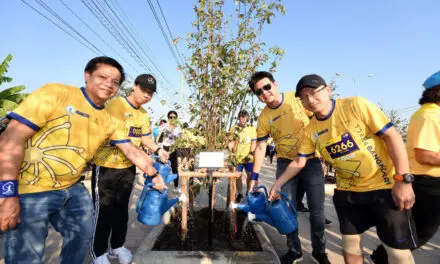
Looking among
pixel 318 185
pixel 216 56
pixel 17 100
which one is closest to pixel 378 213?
pixel 318 185

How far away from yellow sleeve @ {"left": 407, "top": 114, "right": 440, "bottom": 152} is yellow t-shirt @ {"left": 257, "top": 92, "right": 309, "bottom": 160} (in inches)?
42.6

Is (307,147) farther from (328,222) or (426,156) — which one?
(328,222)

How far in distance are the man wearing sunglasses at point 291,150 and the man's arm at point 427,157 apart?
96cm

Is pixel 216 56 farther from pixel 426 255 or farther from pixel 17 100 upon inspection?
pixel 17 100

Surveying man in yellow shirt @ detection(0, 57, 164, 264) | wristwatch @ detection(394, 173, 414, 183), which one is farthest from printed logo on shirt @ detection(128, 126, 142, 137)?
wristwatch @ detection(394, 173, 414, 183)

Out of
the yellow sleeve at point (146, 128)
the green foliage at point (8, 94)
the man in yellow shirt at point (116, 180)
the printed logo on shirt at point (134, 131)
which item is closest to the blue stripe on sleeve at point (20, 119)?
the man in yellow shirt at point (116, 180)

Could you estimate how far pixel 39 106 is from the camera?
1.54 meters

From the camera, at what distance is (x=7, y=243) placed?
61.3 inches

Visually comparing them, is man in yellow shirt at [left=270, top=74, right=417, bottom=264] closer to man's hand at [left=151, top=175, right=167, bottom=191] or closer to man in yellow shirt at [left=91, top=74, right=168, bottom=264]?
man's hand at [left=151, top=175, right=167, bottom=191]

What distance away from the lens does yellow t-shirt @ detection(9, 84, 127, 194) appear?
5.10ft

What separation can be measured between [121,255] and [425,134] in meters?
3.23

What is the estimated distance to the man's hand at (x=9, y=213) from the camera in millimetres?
1407

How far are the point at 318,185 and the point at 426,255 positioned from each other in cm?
180

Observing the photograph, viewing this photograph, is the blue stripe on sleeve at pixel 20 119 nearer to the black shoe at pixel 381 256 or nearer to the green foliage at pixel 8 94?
the black shoe at pixel 381 256
